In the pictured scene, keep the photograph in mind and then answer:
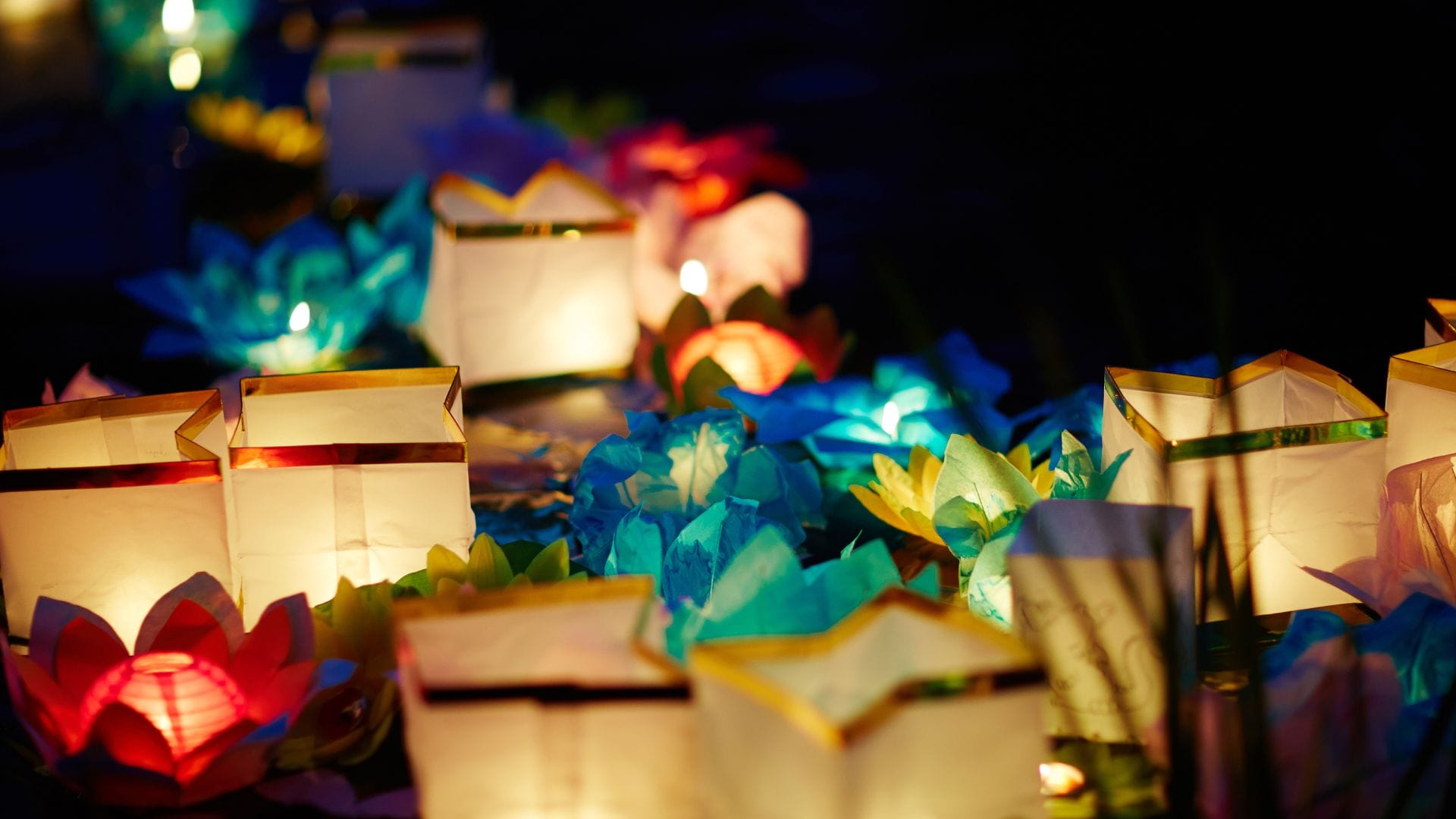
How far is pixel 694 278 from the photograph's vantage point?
1553 mm

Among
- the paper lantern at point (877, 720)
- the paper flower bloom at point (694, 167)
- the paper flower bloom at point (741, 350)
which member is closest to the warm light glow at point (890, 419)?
the paper flower bloom at point (741, 350)

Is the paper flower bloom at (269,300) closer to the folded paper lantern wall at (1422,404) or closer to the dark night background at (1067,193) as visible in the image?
the dark night background at (1067,193)

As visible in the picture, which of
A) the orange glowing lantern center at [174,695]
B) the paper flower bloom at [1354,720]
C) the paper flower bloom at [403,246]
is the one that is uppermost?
the paper flower bloom at [403,246]

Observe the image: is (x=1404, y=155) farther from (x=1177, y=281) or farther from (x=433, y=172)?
(x=433, y=172)

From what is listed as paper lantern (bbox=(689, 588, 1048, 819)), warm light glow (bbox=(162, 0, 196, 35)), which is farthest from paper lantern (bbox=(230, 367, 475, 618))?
warm light glow (bbox=(162, 0, 196, 35))

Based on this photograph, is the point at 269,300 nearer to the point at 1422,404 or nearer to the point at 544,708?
the point at 544,708

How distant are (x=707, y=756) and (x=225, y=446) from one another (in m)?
0.48

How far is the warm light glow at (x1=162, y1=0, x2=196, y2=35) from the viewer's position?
2182mm

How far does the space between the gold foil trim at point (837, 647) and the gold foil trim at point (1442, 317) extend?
611 millimetres

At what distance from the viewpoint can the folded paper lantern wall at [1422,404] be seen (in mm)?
874

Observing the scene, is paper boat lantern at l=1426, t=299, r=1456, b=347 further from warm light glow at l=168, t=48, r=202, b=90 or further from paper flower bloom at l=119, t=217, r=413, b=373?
warm light glow at l=168, t=48, r=202, b=90

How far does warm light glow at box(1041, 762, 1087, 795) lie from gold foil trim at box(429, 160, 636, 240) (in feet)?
2.92

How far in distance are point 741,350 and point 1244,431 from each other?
582 mm

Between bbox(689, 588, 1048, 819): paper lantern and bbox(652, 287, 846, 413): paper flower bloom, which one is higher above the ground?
bbox(652, 287, 846, 413): paper flower bloom
